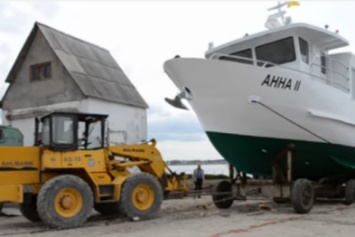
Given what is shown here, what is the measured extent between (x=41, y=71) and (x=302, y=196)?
15757 millimetres

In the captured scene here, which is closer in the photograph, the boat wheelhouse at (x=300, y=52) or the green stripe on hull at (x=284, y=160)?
the green stripe on hull at (x=284, y=160)

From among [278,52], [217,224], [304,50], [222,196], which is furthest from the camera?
[222,196]

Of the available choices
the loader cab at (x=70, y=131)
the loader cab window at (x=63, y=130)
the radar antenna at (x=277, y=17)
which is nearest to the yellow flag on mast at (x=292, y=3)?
the radar antenna at (x=277, y=17)

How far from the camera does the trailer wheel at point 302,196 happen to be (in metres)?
11.0

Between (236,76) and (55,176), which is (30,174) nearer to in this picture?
(55,176)

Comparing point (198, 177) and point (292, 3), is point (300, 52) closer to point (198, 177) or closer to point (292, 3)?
point (292, 3)

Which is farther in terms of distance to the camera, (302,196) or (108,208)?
(108,208)

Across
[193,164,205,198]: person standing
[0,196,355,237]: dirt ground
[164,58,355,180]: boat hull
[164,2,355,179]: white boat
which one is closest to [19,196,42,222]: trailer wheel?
[0,196,355,237]: dirt ground

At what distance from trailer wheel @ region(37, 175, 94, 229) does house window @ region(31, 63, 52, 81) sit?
14.0 meters

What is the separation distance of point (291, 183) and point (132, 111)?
1416 cm

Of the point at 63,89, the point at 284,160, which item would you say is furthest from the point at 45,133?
the point at 63,89

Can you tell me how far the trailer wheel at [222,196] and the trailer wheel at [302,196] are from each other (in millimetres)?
1887

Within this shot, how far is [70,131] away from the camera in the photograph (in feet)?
33.7

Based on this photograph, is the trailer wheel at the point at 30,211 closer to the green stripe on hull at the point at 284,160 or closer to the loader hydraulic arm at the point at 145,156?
the loader hydraulic arm at the point at 145,156
